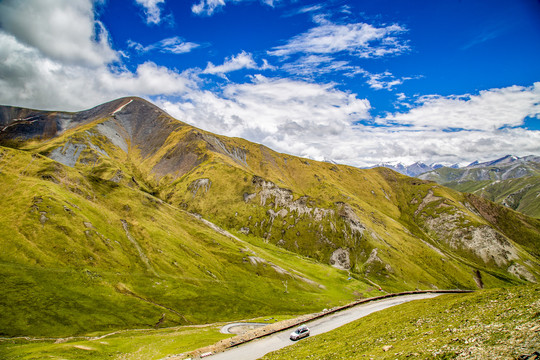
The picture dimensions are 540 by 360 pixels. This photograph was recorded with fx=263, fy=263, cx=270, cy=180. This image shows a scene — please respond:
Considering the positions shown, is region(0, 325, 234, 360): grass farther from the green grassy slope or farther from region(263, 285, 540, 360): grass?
region(263, 285, 540, 360): grass

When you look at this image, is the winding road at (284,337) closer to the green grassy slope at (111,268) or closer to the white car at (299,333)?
the white car at (299,333)

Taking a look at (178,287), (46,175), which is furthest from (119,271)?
(46,175)

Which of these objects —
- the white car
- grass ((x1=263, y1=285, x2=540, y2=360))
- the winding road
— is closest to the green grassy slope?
the winding road

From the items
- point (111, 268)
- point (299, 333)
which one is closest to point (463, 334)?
point (299, 333)

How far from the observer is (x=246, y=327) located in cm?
9125

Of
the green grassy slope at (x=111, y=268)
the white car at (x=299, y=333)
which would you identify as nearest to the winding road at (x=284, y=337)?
the white car at (x=299, y=333)

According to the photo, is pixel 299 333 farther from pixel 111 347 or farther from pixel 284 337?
pixel 111 347

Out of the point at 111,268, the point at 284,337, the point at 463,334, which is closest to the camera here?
the point at 463,334

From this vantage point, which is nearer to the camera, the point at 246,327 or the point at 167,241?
the point at 246,327

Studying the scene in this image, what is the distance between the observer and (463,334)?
23.5 meters

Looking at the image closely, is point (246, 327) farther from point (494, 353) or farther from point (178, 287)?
point (494, 353)

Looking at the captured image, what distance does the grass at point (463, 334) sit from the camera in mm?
18203

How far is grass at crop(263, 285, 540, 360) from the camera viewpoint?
18203 mm

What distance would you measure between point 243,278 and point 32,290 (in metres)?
95.3
